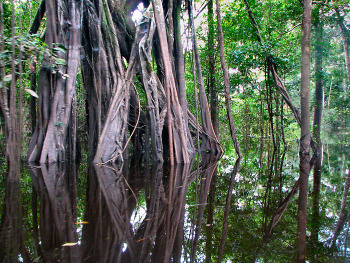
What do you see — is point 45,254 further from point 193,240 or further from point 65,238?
point 193,240

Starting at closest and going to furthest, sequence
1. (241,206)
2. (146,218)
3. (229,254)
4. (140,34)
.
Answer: (229,254)
(146,218)
(241,206)
(140,34)

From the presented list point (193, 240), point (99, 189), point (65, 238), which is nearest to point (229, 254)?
point (193, 240)

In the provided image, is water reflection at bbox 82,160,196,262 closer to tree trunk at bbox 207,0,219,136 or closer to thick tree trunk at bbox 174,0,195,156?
thick tree trunk at bbox 174,0,195,156

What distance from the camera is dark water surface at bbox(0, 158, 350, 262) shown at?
206 cm

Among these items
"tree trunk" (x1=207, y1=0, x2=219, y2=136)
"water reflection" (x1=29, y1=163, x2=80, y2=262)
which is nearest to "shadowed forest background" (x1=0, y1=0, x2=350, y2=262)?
"water reflection" (x1=29, y1=163, x2=80, y2=262)

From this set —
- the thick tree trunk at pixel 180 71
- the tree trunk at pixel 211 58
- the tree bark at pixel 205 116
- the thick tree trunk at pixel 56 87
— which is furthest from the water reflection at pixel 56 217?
the tree trunk at pixel 211 58

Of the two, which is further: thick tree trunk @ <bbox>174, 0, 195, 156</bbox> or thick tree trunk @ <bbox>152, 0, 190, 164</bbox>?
thick tree trunk @ <bbox>174, 0, 195, 156</bbox>

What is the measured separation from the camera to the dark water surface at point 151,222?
6.76ft

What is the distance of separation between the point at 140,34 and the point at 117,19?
1225 mm

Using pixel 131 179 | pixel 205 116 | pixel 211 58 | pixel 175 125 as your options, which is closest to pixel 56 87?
pixel 175 125

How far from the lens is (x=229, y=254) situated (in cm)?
210

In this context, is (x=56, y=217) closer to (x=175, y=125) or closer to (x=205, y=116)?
(x=175, y=125)

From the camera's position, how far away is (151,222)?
106 inches

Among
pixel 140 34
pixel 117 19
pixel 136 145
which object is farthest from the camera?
pixel 136 145
